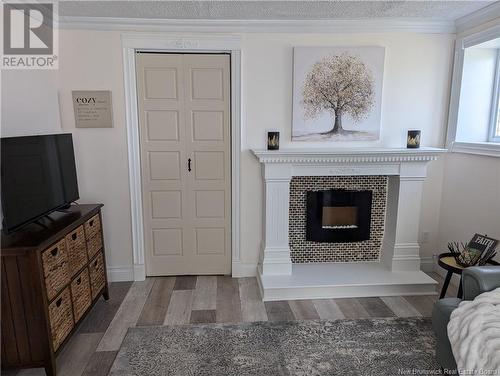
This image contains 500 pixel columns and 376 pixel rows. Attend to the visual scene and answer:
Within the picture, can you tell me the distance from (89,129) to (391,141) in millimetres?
2766

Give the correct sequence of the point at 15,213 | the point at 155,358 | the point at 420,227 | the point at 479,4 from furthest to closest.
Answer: the point at 420,227
the point at 479,4
the point at 155,358
the point at 15,213

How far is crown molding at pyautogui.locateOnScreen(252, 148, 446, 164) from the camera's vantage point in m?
2.86

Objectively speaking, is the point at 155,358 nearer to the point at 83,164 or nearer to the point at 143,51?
the point at 83,164

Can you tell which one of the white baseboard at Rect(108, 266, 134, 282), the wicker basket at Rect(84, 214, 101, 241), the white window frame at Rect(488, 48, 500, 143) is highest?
the white window frame at Rect(488, 48, 500, 143)

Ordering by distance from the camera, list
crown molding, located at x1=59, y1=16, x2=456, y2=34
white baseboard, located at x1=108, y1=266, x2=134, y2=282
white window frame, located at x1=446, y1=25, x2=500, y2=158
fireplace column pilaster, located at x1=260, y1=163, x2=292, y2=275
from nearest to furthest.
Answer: white window frame, located at x1=446, y1=25, x2=500, y2=158, crown molding, located at x1=59, y1=16, x2=456, y2=34, fireplace column pilaster, located at x1=260, y1=163, x2=292, y2=275, white baseboard, located at x1=108, y1=266, x2=134, y2=282

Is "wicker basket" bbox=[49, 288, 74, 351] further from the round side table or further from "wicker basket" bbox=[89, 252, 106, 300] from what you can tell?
the round side table

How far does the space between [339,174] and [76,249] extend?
7.15 ft

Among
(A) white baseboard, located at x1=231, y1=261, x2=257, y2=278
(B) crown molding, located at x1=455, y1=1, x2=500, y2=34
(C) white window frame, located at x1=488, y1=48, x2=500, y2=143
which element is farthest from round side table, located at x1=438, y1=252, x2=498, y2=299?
(B) crown molding, located at x1=455, y1=1, x2=500, y2=34

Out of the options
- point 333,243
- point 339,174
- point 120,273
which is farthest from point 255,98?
point 120,273

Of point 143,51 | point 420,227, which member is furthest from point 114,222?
point 420,227

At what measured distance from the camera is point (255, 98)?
9.94 feet

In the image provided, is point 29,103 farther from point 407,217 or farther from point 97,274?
point 407,217

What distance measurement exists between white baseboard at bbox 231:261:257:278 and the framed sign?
178 centimetres

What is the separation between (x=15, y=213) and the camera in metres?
1.91
